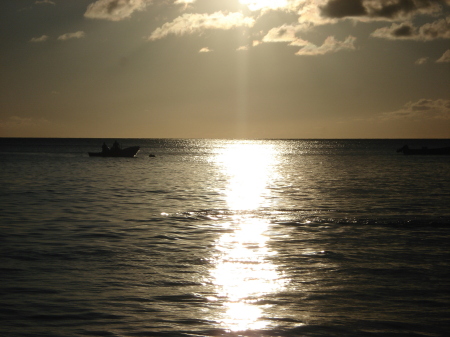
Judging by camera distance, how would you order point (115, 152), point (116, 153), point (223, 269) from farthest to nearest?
1. point (116, 153)
2. point (115, 152)
3. point (223, 269)

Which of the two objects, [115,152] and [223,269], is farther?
[115,152]

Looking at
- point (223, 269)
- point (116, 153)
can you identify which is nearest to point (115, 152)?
point (116, 153)

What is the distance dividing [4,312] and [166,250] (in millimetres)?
7424

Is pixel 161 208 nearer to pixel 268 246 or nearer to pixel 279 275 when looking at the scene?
pixel 268 246

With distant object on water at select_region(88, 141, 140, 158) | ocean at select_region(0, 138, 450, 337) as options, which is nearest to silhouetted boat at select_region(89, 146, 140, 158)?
distant object on water at select_region(88, 141, 140, 158)

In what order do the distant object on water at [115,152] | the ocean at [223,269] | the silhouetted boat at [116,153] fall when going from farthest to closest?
1. the silhouetted boat at [116,153]
2. the distant object on water at [115,152]
3. the ocean at [223,269]

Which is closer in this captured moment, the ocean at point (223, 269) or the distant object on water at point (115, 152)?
the ocean at point (223, 269)

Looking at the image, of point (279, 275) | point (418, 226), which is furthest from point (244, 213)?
point (279, 275)

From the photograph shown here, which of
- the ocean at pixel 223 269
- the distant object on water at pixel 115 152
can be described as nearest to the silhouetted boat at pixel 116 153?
the distant object on water at pixel 115 152

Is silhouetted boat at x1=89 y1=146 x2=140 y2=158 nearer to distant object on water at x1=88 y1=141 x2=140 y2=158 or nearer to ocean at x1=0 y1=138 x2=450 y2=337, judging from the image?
distant object on water at x1=88 y1=141 x2=140 y2=158

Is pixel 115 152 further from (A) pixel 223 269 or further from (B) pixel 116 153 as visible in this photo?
(A) pixel 223 269

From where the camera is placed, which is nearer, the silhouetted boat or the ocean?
the ocean

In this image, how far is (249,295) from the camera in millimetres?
12969

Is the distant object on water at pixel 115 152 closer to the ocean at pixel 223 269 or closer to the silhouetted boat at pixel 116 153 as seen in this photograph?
the silhouetted boat at pixel 116 153
